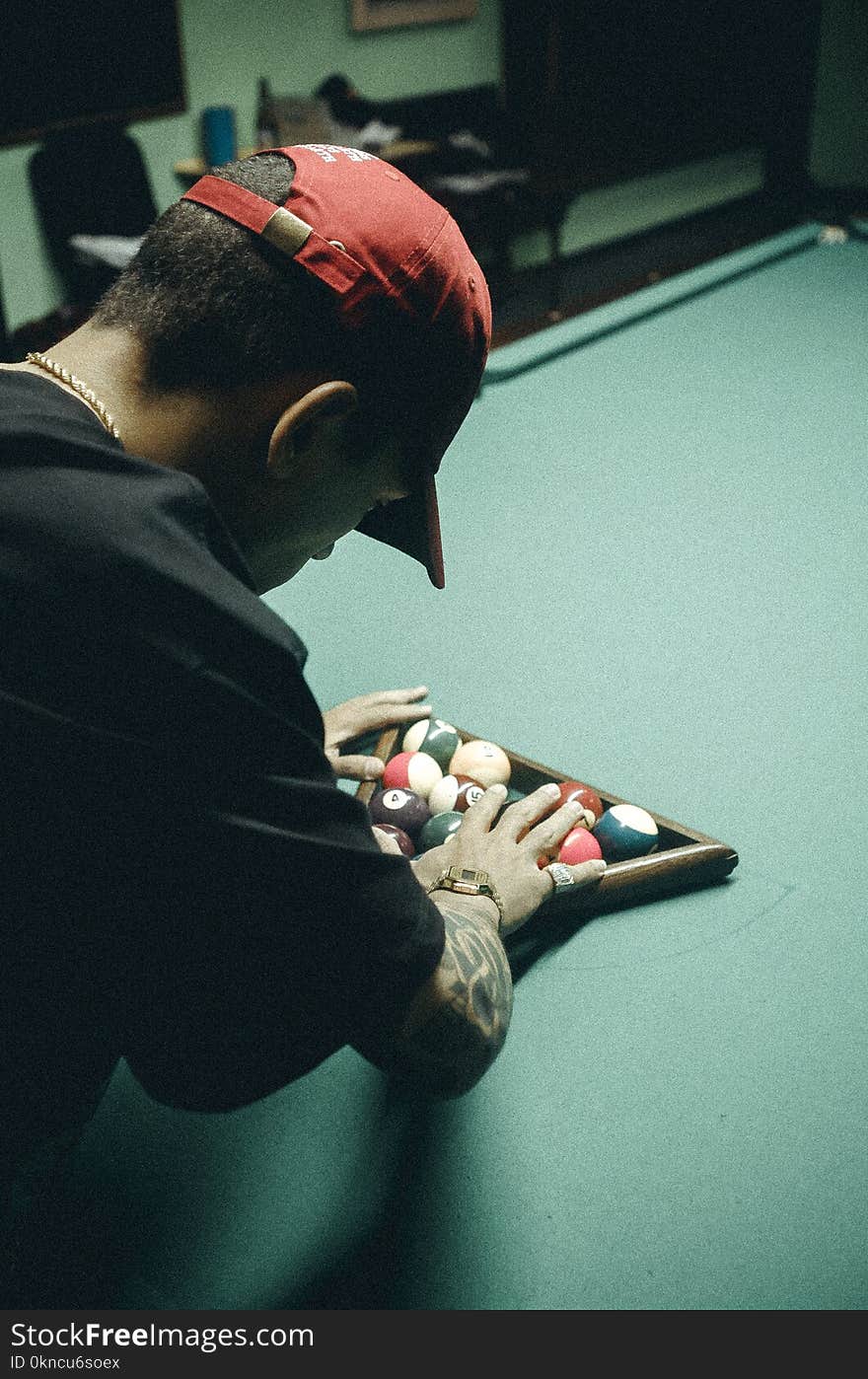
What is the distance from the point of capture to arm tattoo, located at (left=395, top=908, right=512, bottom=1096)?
103cm

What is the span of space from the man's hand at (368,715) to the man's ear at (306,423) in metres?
0.72

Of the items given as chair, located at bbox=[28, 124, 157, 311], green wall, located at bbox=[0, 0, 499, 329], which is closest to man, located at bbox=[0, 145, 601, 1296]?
A: chair, located at bbox=[28, 124, 157, 311]

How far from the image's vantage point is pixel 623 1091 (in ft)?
4.05

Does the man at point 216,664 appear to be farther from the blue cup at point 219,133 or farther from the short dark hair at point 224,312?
the blue cup at point 219,133

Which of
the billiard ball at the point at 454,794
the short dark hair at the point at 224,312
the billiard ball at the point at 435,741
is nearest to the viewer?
the short dark hair at the point at 224,312

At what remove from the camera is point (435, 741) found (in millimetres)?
1744

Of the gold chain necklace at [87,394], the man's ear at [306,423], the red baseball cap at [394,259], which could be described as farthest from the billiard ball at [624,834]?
the gold chain necklace at [87,394]

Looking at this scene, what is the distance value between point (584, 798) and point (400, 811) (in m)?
0.25

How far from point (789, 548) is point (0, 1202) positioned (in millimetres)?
1883

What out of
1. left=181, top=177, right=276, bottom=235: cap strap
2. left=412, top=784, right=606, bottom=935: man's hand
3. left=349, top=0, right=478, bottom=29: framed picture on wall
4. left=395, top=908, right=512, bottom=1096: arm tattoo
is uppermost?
left=181, top=177, right=276, bottom=235: cap strap

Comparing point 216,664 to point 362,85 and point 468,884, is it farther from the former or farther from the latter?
point 362,85

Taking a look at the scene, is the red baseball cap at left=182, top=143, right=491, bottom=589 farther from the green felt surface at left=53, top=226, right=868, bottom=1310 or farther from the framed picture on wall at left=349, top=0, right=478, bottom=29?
the framed picture on wall at left=349, top=0, right=478, bottom=29

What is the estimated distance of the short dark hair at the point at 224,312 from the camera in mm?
989

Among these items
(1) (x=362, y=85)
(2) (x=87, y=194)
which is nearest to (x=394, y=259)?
(2) (x=87, y=194)
